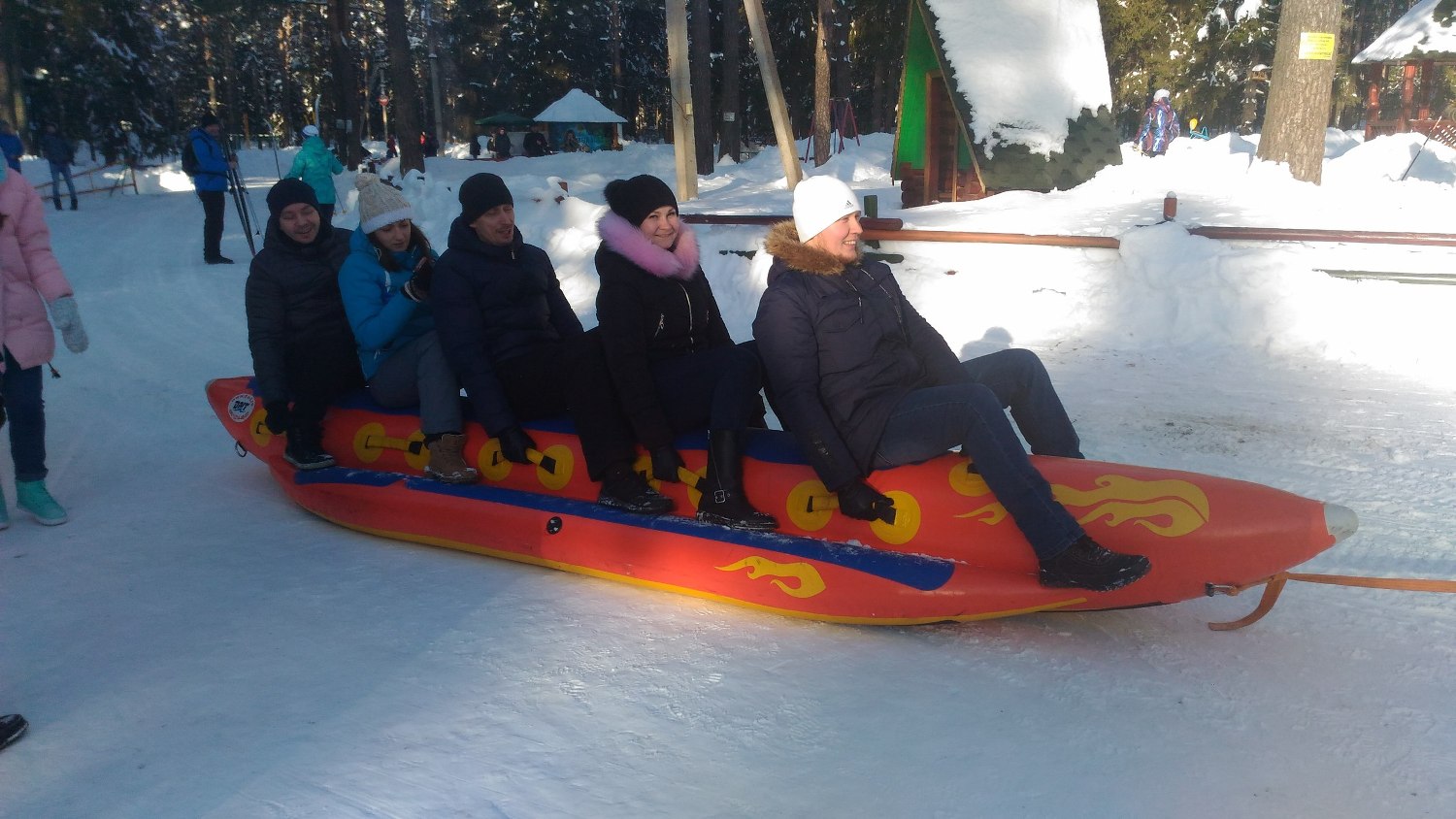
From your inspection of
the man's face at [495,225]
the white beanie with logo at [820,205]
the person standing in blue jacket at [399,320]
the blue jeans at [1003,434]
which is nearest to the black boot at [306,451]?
the person standing in blue jacket at [399,320]

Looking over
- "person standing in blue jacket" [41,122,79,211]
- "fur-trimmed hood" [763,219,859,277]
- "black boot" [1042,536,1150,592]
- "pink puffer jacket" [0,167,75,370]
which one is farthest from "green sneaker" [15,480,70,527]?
"person standing in blue jacket" [41,122,79,211]

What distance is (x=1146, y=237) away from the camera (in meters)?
7.69

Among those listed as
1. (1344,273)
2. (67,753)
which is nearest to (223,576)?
(67,753)

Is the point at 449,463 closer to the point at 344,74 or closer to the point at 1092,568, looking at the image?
the point at 1092,568

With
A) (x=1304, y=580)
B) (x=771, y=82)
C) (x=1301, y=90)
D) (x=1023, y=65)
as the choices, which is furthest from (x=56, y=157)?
(x=1304, y=580)

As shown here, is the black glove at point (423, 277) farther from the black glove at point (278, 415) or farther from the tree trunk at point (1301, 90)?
the tree trunk at point (1301, 90)

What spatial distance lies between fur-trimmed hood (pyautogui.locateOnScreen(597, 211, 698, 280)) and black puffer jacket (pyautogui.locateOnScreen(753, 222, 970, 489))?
55 cm

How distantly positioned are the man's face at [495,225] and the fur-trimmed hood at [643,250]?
52 centimetres

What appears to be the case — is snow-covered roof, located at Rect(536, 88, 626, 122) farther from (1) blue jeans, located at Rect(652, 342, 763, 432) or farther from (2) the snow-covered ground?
Answer: (1) blue jeans, located at Rect(652, 342, 763, 432)

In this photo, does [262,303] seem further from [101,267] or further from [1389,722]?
[101,267]

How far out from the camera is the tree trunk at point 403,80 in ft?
60.4

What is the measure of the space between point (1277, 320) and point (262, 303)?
610 cm

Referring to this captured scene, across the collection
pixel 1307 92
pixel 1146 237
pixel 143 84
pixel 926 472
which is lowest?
pixel 926 472

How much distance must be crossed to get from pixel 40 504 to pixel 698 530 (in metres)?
3.03
